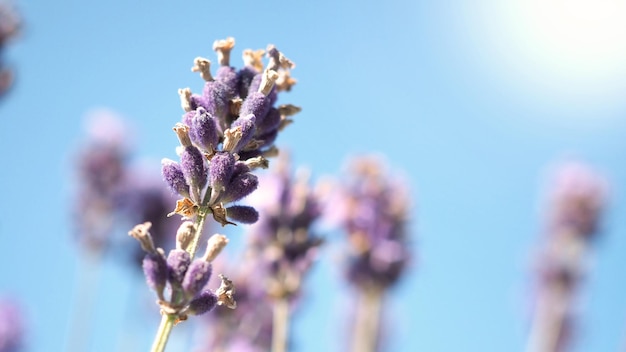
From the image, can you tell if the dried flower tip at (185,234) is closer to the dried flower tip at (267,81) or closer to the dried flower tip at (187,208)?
the dried flower tip at (187,208)

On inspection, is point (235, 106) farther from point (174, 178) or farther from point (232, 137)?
point (174, 178)

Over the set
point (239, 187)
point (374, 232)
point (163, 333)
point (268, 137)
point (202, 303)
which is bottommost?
point (163, 333)

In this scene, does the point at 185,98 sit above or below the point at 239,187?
above

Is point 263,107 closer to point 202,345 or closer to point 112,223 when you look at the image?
point 202,345

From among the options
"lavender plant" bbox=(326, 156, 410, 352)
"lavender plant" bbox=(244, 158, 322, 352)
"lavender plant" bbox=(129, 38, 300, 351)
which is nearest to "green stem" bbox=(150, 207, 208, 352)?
"lavender plant" bbox=(129, 38, 300, 351)

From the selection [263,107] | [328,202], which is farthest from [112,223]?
[263,107]

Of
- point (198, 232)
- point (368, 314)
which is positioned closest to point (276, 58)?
point (198, 232)

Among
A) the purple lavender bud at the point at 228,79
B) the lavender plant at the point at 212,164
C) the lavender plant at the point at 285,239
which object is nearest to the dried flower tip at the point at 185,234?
the lavender plant at the point at 212,164
